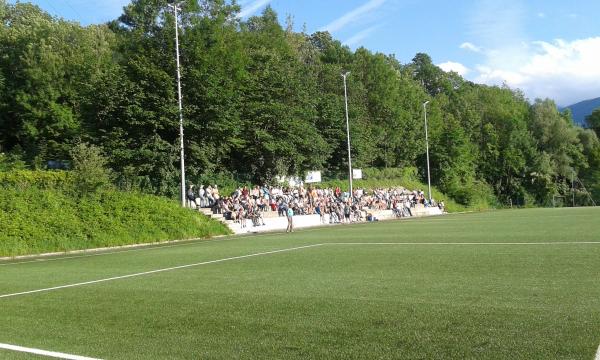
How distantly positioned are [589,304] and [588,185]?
90704mm

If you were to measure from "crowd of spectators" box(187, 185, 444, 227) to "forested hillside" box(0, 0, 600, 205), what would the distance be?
2.78 meters

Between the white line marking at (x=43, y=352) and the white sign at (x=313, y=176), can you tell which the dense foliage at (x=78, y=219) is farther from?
the white sign at (x=313, y=176)

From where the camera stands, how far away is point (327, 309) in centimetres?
721

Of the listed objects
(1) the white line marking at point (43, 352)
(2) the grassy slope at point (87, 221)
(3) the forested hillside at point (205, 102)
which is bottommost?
→ (1) the white line marking at point (43, 352)

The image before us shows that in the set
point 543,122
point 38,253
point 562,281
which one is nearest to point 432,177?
point 543,122

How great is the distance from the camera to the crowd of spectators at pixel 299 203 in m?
32.0

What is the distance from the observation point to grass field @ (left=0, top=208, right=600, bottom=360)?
214 inches

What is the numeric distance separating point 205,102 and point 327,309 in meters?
29.8

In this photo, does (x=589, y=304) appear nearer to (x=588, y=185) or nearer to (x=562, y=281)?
(x=562, y=281)

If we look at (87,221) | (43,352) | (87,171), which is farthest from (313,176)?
(43,352)

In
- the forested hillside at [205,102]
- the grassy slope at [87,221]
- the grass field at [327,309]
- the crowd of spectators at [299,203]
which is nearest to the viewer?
the grass field at [327,309]

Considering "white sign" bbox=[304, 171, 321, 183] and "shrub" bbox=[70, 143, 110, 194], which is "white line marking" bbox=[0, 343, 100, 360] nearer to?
"shrub" bbox=[70, 143, 110, 194]

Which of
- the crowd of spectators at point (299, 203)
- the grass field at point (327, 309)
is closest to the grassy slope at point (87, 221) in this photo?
the crowd of spectators at point (299, 203)

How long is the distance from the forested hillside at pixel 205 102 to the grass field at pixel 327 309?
894 inches
